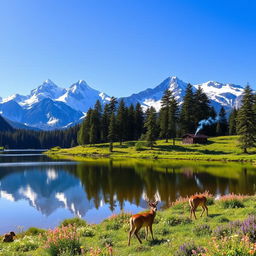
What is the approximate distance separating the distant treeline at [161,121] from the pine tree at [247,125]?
25199mm

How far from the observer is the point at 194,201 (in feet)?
49.2

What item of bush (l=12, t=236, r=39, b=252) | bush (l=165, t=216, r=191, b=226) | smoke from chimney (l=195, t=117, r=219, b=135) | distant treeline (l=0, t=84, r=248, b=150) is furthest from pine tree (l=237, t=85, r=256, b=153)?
bush (l=12, t=236, r=39, b=252)

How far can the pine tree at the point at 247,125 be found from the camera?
71375 millimetres

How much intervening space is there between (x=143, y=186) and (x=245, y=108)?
172ft

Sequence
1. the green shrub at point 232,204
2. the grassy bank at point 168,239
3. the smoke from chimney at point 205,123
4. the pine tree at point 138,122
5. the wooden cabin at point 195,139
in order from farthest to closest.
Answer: the pine tree at point 138,122, the smoke from chimney at point 205,123, the wooden cabin at point 195,139, the green shrub at point 232,204, the grassy bank at point 168,239

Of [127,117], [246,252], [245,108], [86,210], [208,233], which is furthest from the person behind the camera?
[127,117]

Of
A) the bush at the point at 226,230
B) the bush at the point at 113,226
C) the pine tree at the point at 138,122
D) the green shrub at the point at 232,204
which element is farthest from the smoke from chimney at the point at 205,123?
the bush at the point at 226,230

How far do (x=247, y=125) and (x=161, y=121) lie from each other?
116 feet

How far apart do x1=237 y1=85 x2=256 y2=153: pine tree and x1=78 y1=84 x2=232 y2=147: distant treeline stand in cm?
2520

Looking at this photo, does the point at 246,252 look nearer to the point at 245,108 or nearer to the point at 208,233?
the point at 208,233

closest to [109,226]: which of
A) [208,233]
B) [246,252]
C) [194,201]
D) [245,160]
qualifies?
[194,201]

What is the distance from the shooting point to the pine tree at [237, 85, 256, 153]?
7138cm

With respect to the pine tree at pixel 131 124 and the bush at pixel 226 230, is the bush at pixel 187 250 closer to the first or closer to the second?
the bush at pixel 226 230

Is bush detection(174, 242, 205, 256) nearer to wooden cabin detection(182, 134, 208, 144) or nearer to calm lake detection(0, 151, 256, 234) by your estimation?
calm lake detection(0, 151, 256, 234)
